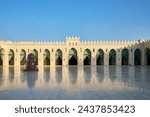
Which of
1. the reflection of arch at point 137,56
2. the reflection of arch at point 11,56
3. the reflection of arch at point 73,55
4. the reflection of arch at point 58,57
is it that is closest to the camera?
the reflection of arch at point 73,55

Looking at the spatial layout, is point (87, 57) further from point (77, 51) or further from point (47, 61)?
point (47, 61)

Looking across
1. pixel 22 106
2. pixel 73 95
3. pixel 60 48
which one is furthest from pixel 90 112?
pixel 60 48

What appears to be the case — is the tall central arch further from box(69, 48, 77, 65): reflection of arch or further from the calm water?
the calm water

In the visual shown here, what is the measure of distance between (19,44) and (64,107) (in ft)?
153

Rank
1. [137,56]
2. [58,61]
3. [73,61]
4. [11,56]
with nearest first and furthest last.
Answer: [137,56] < [11,56] < [58,61] < [73,61]

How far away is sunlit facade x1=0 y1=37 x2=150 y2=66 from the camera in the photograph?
5031cm

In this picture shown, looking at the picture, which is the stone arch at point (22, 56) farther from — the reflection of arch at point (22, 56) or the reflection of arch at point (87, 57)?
the reflection of arch at point (87, 57)

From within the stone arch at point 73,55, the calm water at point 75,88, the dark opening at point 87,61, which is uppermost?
the stone arch at point 73,55

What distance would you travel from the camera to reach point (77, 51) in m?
50.3

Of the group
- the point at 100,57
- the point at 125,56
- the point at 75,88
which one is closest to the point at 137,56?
the point at 125,56

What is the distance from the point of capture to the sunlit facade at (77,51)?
50312 mm

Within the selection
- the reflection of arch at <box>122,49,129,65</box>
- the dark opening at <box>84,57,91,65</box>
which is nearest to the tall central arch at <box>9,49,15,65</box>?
the dark opening at <box>84,57,91,65</box>

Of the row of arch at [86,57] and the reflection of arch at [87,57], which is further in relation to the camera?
the reflection of arch at [87,57]

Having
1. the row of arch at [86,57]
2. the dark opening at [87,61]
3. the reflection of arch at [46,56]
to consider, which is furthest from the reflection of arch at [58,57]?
the dark opening at [87,61]
